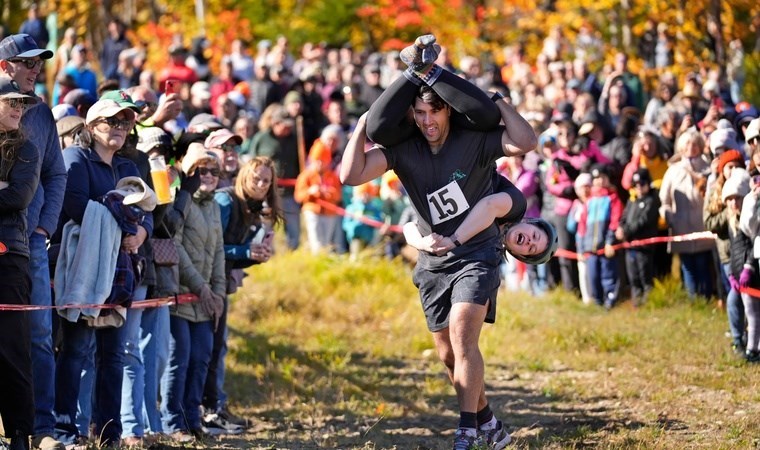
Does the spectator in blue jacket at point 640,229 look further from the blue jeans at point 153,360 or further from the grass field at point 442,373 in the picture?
the blue jeans at point 153,360

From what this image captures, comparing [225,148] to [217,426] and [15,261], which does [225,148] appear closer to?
[217,426]

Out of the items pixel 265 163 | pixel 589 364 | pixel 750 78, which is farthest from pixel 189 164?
pixel 750 78

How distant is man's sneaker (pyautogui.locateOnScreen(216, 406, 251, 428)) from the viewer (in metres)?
9.64

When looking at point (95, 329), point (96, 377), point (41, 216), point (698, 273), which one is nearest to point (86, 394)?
point (96, 377)

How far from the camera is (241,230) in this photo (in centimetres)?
961

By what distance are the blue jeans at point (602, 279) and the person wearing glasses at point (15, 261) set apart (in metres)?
8.08

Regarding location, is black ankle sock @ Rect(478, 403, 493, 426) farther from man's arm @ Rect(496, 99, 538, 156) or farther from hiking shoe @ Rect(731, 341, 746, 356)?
hiking shoe @ Rect(731, 341, 746, 356)

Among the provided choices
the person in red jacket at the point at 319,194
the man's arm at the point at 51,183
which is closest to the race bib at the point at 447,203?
the man's arm at the point at 51,183

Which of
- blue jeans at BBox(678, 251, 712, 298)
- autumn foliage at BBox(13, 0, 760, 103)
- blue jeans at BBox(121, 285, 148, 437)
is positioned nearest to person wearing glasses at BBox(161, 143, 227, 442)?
blue jeans at BBox(121, 285, 148, 437)

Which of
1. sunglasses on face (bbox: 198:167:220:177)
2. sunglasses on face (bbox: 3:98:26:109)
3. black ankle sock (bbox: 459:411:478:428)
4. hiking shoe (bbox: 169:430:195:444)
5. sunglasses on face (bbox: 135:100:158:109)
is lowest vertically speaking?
hiking shoe (bbox: 169:430:195:444)

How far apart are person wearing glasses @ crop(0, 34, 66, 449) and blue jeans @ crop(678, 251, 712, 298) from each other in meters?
7.67

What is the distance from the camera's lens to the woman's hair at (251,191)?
9422 millimetres

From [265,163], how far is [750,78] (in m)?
12.7

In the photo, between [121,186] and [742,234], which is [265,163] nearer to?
[121,186]
